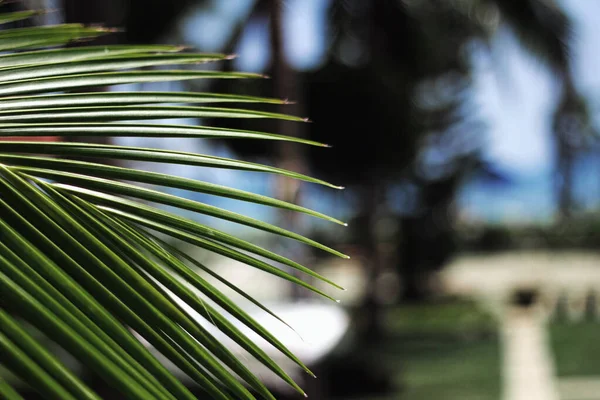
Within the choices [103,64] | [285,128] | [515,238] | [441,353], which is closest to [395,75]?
[285,128]

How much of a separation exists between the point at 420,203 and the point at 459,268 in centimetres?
832

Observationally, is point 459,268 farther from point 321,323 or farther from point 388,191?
point 321,323

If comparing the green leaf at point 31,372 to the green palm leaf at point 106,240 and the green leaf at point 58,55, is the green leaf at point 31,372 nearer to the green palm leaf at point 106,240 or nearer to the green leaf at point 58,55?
the green palm leaf at point 106,240

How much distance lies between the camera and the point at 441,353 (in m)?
14.7

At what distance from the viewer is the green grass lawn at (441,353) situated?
11122 mm

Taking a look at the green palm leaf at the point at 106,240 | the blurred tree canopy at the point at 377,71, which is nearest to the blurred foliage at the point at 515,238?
the blurred tree canopy at the point at 377,71

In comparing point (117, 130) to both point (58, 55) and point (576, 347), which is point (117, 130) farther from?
point (576, 347)

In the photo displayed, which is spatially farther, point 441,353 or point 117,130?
point 441,353

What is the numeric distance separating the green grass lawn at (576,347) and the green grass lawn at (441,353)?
105cm

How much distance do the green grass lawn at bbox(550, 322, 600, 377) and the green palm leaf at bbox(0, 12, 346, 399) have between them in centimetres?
1095

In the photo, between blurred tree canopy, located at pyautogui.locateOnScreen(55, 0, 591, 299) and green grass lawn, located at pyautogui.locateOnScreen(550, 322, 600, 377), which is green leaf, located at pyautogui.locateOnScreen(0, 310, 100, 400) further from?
green grass lawn, located at pyautogui.locateOnScreen(550, 322, 600, 377)

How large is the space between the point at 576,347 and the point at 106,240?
13911 mm

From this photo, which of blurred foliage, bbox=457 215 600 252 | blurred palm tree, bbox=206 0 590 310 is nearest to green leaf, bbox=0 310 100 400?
blurred palm tree, bbox=206 0 590 310

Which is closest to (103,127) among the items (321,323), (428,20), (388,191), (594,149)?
(321,323)
